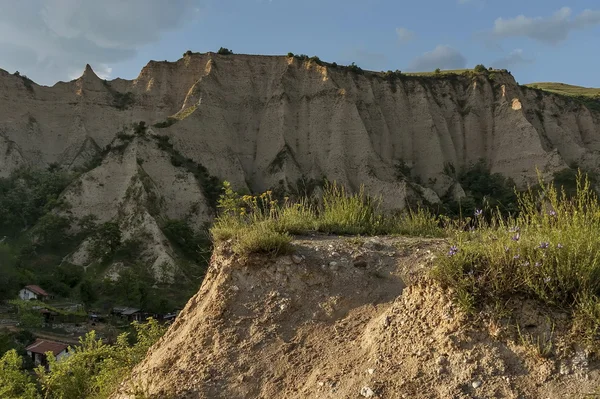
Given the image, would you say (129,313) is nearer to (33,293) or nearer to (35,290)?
(35,290)

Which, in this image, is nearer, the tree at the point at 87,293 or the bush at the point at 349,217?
the bush at the point at 349,217

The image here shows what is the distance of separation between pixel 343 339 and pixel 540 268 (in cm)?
162

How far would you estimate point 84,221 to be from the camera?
129 feet

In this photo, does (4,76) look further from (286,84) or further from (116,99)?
(286,84)

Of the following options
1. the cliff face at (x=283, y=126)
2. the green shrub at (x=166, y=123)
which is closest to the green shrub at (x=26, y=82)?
the cliff face at (x=283, y=126)

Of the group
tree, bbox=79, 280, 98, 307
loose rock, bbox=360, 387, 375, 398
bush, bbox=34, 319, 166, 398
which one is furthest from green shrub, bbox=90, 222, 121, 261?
loose rock, bbox=360, 387, 375, 398

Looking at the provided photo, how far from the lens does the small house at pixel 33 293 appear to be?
32.9m

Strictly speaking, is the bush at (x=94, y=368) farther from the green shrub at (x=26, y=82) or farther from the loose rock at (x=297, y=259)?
the green shrub at (x=26, y=82)

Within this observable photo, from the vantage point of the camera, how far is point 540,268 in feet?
11.9

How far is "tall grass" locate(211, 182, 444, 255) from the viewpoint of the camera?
5039mm

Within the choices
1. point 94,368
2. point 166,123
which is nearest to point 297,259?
point 94,368

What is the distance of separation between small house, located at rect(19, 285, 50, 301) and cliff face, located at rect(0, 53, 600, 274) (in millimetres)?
10877

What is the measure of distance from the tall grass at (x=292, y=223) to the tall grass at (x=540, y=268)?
1.86 meters

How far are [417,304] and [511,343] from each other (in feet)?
2.52
